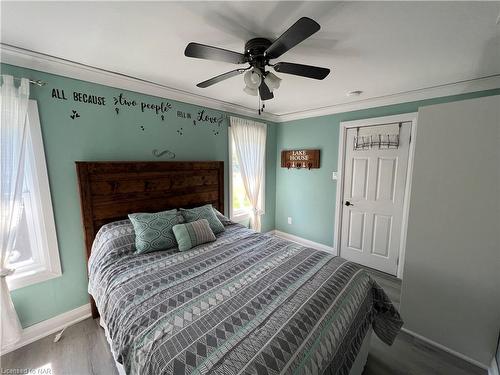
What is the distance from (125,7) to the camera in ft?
3.77

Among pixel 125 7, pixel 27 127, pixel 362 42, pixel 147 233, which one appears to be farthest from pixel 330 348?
pixel 27 127

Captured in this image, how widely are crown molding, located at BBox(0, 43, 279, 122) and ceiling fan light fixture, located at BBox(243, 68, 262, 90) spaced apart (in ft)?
4.38

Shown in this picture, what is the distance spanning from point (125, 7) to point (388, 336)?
284 centimetres

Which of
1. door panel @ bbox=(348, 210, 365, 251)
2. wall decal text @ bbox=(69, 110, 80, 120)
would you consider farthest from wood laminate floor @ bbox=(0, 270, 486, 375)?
wall decal text @ bbox=(69, 110, 80, 120)

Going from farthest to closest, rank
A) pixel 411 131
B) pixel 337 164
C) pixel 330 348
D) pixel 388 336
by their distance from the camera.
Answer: pixel 337 164, pixel 411 131, pixel 388 336, pixel 330 348

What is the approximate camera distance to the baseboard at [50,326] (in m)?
1.73

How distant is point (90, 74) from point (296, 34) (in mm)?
1921

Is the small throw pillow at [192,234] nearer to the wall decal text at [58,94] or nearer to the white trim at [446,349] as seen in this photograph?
the wall decal text at [58,94]

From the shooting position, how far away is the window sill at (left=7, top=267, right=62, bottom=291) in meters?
1.69

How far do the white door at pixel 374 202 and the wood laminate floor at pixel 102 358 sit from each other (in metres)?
1.24

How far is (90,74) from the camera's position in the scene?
1.88m

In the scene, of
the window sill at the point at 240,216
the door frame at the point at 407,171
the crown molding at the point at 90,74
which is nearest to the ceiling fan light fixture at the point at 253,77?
the crown molding at the point at 90,74

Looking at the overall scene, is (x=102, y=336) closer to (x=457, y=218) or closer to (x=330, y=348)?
(x=330, y=348)

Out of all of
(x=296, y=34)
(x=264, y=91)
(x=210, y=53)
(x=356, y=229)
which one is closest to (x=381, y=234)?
(x=356, y=229)
